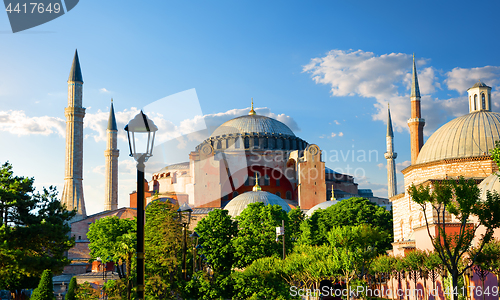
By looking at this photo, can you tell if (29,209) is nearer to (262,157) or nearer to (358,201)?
(358,201)

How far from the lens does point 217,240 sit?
25125 millimetres

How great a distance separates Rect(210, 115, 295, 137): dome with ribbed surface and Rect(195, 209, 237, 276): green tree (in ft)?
85.7

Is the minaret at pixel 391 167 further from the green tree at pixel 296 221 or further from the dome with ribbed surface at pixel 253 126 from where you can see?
the green tree at pixel 296 221

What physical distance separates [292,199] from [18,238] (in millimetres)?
32765

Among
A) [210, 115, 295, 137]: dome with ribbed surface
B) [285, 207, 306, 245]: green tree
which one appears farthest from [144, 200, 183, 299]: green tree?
[210, 115, 295, 137]: dome with ribbed surface

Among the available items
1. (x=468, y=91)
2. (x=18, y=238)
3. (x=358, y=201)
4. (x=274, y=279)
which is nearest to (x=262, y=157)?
(x=358, y=201)

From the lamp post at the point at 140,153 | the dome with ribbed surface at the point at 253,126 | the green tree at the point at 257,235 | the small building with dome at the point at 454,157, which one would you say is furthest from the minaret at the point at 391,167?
the lamp post at the point at 140,153

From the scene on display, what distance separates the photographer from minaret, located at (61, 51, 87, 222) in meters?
38.7

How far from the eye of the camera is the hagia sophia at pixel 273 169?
27.9 m

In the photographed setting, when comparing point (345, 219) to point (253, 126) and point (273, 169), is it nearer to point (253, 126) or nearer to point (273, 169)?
point (273, 169)

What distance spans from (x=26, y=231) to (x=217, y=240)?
9.54 meters

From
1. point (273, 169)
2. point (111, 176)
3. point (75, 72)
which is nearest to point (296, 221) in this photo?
point (273, 169)

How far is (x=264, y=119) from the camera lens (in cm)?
5444

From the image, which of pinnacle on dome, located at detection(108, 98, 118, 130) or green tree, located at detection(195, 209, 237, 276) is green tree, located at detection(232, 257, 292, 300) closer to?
green tree, located at detection(195, 209, 237, 276)
